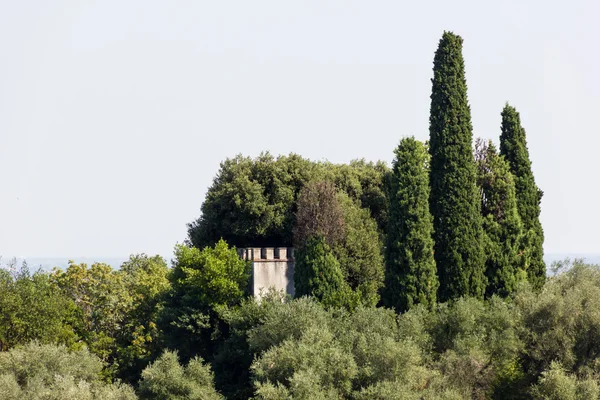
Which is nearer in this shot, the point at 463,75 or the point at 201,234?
the point at 463,75

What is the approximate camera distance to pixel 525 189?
49.3m

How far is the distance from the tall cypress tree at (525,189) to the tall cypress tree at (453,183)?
4.08m

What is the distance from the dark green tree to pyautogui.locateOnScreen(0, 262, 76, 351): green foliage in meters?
21.6

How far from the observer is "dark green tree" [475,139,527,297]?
46.1 m

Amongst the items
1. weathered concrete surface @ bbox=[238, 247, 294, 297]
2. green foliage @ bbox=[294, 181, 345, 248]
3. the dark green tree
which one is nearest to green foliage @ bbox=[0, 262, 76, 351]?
weathered concrete surface @ bbox=[238, 247, 294, 297]

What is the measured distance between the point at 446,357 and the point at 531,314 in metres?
3.88

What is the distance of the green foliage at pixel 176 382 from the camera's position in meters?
39.9

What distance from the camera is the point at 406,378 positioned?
37.1 meters

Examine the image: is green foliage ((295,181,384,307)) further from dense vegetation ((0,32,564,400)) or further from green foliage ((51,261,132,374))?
green foliage ((51,261,132,374))

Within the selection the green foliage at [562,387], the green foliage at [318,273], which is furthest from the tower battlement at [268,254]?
the green foliage at [562,387]

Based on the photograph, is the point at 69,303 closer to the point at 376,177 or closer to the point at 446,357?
the point at 376,177

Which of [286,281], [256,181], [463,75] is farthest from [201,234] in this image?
[463,75]

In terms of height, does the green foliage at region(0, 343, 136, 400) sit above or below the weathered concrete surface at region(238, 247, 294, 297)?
below

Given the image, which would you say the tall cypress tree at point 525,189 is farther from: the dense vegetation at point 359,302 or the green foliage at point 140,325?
the green foliage at point 140,325
